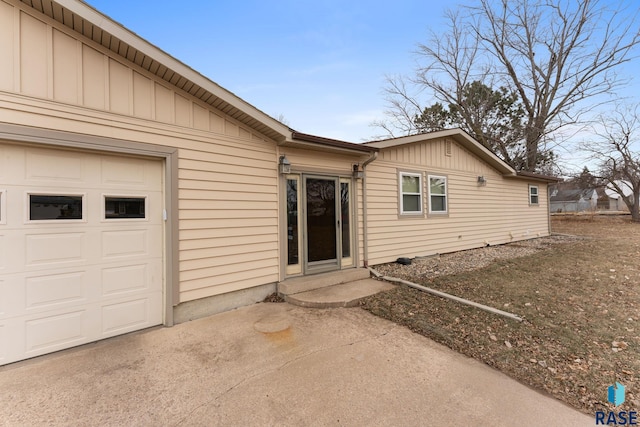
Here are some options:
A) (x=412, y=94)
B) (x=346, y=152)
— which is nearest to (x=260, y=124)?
(x=346, y=152)

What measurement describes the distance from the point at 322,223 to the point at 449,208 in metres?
4.69

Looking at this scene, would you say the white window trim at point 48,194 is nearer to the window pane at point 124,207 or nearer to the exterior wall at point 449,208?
the window pane at point 124,207

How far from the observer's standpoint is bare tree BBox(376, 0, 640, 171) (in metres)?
16.5

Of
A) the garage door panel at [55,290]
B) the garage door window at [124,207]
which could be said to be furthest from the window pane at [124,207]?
the garage door panel at [55,290]

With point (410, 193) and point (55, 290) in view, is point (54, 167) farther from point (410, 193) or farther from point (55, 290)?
point (410, 193)

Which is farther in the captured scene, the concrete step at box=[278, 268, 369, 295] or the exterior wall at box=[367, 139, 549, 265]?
the exterior wall at box=[367, 139, 549, 265]

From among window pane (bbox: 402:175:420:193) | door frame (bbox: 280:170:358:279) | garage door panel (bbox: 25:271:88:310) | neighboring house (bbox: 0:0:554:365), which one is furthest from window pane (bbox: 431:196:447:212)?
garage door panel (bbox: 25:271:88:310)

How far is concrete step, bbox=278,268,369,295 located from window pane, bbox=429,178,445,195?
3.56 metres

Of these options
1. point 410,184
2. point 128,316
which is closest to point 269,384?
point 128,316

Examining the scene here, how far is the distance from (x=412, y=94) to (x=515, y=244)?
45.6 ft

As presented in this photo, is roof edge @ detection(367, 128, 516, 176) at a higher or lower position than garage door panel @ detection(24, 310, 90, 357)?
higher

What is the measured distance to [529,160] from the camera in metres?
18.8

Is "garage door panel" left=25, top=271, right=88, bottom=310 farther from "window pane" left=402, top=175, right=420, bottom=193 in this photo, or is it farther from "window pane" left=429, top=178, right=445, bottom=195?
"window pane" left=429, top=178, right=445, bottom=195

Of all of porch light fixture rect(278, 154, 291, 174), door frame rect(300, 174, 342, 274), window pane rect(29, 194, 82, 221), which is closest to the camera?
window pane rect(29, 194, 82, 221)
